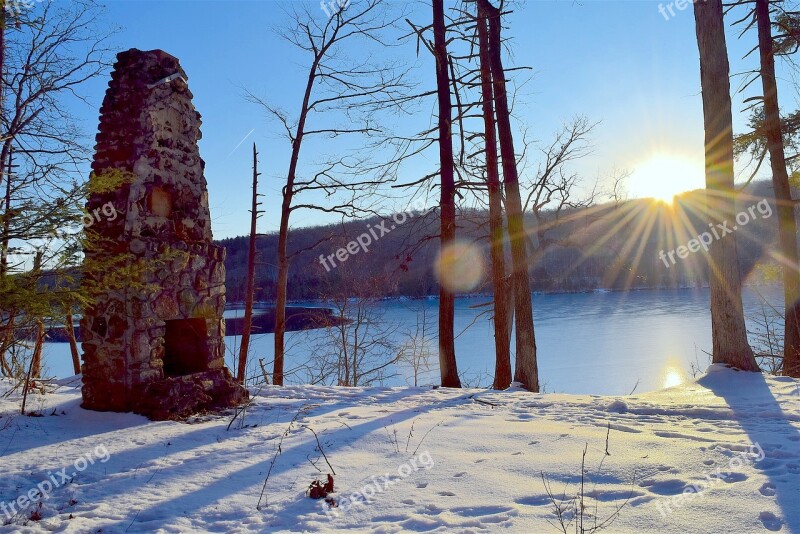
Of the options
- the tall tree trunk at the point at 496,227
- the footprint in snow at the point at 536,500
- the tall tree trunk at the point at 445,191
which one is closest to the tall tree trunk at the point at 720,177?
the tall tree trunk at the point at 496,227

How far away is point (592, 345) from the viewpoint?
24156 millimetres

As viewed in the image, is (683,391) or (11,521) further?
(683,391)

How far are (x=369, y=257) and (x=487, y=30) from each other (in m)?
15.6

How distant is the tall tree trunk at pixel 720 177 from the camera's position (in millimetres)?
7133

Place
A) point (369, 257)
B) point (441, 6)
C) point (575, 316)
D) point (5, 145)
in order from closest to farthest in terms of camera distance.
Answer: point (441, 6), point (5, 145), point (369, 257), point (575, 316)

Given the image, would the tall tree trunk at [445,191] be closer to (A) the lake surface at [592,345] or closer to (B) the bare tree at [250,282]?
(A) the lake surface at [592,345]


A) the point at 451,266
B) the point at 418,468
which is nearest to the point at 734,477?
the point at 418,468

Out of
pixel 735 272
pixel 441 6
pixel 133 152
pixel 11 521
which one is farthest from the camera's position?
pixel 441 6

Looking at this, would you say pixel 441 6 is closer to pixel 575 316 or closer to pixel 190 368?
pixel 190 368

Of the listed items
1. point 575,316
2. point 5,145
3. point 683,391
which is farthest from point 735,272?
point 575,316

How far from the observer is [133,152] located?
18.4 feet

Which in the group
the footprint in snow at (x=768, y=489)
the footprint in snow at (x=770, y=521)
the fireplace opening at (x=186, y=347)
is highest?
the fireplace opening at (x=186, y=347)

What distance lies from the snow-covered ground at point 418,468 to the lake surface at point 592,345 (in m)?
4.12

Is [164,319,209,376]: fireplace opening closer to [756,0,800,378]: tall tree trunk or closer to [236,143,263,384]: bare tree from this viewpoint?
[236,143,263,384]: bare tree
